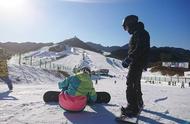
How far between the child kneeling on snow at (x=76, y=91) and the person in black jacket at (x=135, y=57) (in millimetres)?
1123

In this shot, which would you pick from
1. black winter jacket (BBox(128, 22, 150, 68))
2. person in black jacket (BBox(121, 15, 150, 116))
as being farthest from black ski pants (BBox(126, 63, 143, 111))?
black winter jacket (BBox(128, 22, 150, 68))

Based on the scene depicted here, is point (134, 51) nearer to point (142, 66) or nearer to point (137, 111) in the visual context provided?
point (142, 66)

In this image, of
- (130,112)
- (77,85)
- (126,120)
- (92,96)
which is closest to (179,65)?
(92,96)

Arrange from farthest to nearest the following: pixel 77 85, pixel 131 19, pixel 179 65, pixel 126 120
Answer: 1. pixel 179 65
2. pixel 77 85
3. pixel 131 19
4. pixel 126 120

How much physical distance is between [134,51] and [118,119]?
1459 millimetres

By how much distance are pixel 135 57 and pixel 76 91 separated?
5.53 feet

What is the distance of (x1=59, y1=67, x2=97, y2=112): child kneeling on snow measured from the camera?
7344 mm

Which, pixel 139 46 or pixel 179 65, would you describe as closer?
pixel 139 46

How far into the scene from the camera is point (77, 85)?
754 centimetres

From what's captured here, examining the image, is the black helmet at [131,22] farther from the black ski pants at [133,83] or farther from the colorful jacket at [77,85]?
the colorful jacket at [77,85]

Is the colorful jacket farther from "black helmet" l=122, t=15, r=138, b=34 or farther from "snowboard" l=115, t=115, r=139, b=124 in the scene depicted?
"black helmet" l=122, t=15, r=138, b=34

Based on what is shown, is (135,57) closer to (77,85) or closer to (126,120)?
(126,120)

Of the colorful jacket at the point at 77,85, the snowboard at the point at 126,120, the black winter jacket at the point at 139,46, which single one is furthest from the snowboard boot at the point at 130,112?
the colorful jacket at the point at 77,85

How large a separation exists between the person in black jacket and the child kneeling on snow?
1123 millimetres
